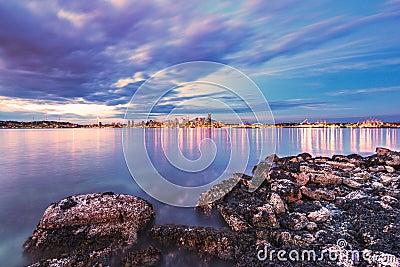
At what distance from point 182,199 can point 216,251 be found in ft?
14.1

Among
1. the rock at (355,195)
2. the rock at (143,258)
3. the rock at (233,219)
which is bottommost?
the rock at (143,258)

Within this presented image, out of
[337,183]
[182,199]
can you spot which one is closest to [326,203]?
[337,183]

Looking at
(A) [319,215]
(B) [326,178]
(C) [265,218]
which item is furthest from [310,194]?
(C) [265,218]

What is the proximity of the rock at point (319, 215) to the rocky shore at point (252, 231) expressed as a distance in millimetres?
28

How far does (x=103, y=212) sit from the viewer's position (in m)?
7.31

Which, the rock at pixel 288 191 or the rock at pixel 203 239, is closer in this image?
the rock at pixel 203 239

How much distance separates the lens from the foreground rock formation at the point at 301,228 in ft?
17.6

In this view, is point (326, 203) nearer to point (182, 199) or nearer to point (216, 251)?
point (216, 251)

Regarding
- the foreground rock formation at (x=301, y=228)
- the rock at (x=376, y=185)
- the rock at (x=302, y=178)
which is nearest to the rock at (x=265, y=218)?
the foreground rock formation at (x=301, y=228)

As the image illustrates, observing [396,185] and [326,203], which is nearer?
[326,203]

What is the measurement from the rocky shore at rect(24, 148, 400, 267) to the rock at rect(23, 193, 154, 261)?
1.0 inches

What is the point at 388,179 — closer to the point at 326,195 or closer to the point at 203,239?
the point at 326,195

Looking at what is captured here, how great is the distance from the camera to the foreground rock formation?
A: 535cm

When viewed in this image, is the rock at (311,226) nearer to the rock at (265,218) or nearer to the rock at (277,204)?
the rock at (265,218)
